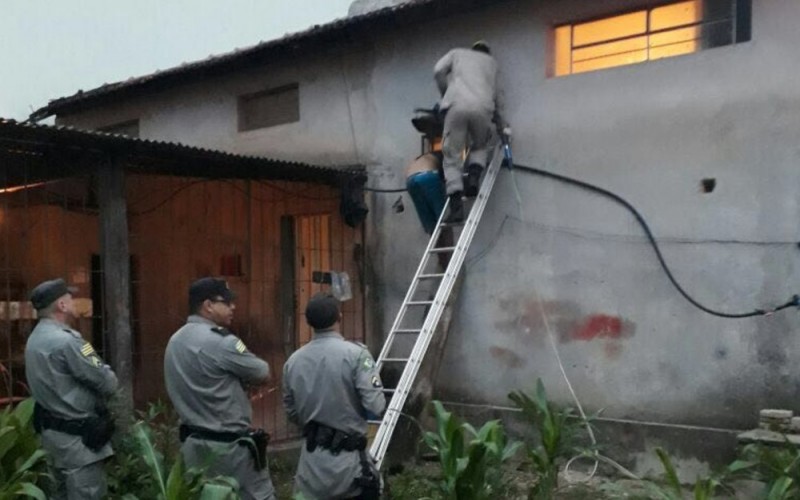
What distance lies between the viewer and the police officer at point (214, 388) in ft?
14.7

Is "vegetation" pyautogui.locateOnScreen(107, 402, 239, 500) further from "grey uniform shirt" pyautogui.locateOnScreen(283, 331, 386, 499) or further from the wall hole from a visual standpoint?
the wall hole

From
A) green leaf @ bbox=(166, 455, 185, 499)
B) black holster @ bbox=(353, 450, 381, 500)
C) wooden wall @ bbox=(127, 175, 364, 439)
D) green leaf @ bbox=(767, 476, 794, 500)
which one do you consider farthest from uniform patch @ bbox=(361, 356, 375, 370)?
wooden wall @ bbox=(127, 175, 364, 439)

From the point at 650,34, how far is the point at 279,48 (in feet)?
14.2

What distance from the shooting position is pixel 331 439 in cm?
444

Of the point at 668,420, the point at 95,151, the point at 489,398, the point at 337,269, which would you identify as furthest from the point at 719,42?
the point at 95,151

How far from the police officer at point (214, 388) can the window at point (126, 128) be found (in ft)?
24.0

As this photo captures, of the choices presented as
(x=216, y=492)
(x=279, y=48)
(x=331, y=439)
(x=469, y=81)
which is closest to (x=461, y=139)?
(x=469, y=81)

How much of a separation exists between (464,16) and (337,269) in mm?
3204

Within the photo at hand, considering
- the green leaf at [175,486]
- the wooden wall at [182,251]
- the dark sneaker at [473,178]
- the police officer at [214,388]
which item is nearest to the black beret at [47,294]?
the police officer at [214,388]

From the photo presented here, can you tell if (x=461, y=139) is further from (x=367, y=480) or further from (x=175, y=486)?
(x=175, y=486)

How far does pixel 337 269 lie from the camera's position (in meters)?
9.23

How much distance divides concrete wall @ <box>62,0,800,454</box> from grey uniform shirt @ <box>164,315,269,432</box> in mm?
3649

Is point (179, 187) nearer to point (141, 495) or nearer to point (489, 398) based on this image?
point (489, 398)

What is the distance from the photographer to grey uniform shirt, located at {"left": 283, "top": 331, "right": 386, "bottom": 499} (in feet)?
14.5
